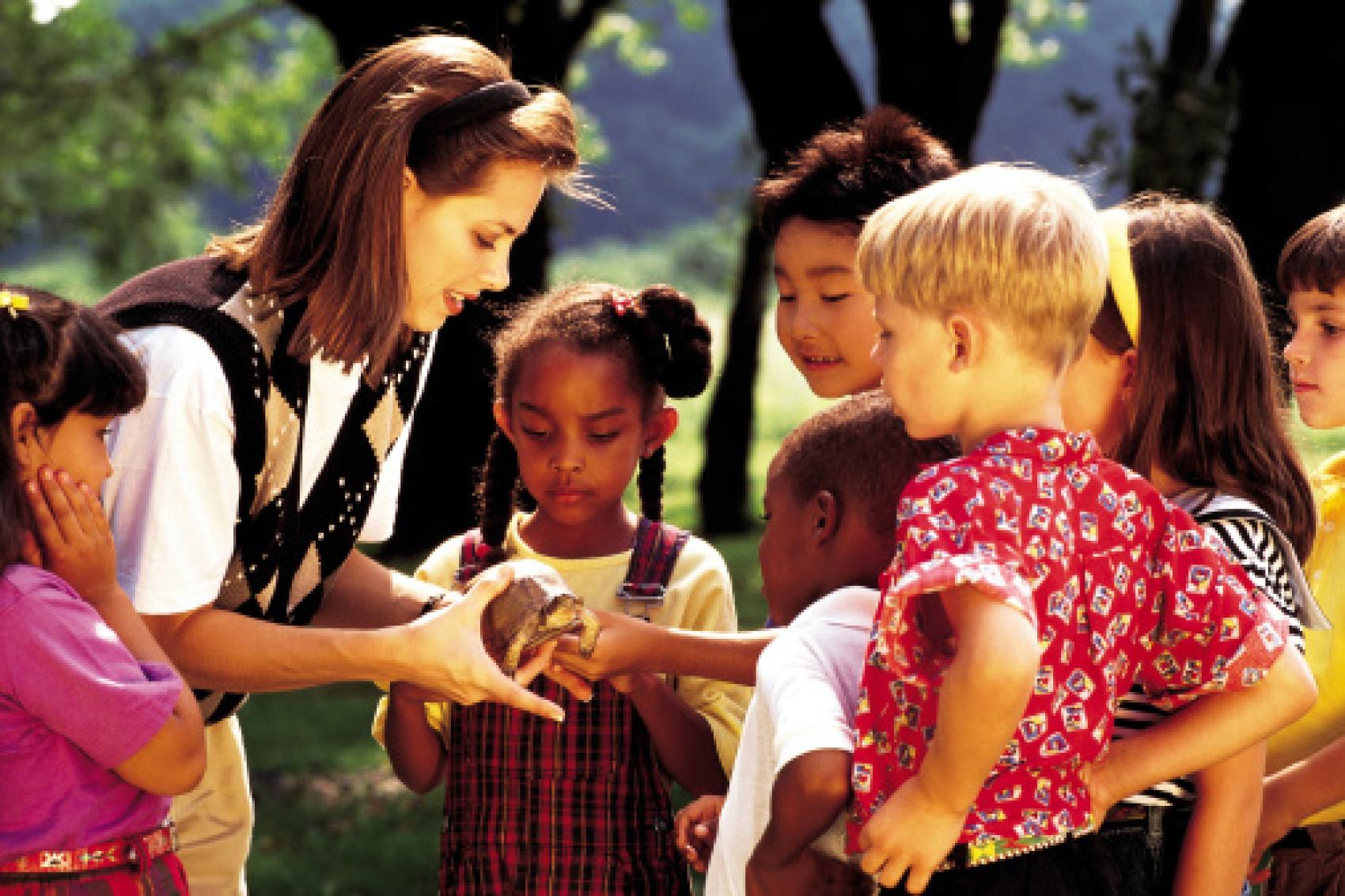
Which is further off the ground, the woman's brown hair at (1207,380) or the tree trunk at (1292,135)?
the tree trunk at (1292,135)

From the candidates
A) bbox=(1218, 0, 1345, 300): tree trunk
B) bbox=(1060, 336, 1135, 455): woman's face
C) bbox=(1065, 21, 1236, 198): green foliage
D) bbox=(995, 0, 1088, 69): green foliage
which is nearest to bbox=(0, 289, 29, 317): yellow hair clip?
bbox=(1060, 336, 1135, 455): woman's face

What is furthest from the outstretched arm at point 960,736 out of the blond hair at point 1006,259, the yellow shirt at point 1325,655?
the yellow shirt at point 1325,655

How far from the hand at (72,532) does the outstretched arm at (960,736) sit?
4.34 feet

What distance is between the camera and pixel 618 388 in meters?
3.57

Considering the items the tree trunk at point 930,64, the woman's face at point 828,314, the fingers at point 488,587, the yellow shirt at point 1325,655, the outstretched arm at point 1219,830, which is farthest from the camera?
the tree trunk at point 930,64

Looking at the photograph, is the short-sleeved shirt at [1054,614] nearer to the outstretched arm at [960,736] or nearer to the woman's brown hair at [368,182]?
the outstretched arm at [960,736]

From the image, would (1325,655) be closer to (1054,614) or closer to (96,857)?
(1054,614)

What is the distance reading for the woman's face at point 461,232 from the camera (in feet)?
10.9

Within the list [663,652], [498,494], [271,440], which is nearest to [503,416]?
[498,494]

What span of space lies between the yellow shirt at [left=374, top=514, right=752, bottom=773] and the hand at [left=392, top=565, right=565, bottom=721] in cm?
43

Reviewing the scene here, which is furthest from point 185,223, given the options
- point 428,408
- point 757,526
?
point 428,408

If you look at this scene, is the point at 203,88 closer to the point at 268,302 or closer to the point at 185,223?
the point at 185,223

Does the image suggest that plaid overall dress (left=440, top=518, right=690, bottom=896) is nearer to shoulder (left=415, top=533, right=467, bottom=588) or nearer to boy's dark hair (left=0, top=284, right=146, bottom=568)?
shoulder (left=415, top=533, right=467, bottom=588)

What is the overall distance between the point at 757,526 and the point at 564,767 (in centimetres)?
1087
